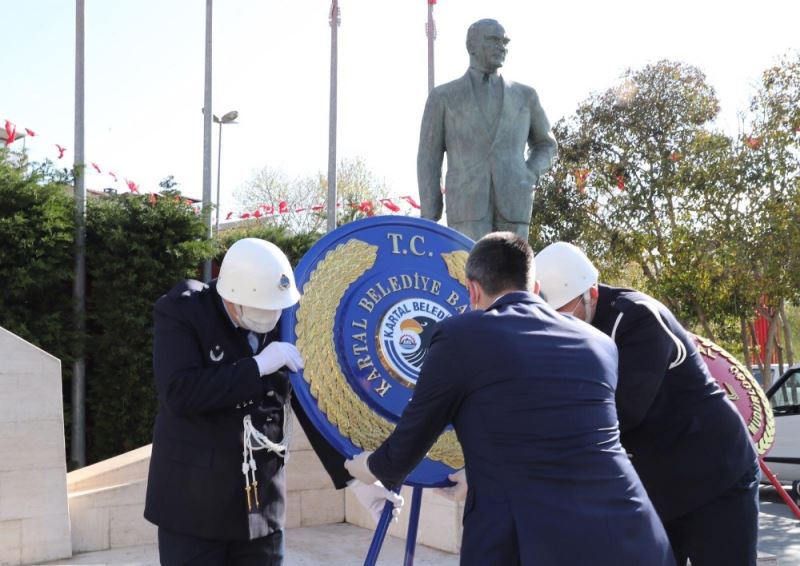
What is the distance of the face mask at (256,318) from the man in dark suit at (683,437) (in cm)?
99

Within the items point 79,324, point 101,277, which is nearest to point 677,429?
point 79,324

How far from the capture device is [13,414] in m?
7.18

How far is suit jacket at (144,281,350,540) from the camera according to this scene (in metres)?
3.19

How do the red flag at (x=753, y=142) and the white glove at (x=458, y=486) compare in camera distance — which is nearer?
the white glove at (x=458, y=486)

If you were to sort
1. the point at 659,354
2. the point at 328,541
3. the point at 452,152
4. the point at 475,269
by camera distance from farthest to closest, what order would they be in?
the point at 328,541
the point at 452,152
the point at 659,354
the point at 475,269

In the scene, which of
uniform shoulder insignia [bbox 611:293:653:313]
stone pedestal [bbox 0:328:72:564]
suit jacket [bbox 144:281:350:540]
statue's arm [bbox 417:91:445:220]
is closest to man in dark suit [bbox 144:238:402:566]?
suit jacket [bbox 144:281:350:540]

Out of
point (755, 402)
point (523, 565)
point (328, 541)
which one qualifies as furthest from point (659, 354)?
point (328, 541)

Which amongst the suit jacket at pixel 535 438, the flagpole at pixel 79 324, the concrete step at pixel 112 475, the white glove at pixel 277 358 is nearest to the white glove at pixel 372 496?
the white glove at pixel 277 358

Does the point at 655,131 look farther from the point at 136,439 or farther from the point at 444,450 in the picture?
the point at 444,450

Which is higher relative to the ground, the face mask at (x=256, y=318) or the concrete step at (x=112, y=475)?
the face mask at (x=256, y=318)

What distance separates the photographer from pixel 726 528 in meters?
3.52

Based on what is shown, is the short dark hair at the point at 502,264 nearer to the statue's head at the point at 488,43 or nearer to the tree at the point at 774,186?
the statue's head at the point at 488,43

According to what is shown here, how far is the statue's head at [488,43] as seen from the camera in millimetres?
6737

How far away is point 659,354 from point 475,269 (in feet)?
2.86
